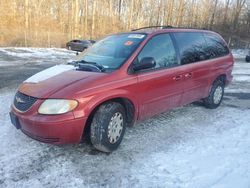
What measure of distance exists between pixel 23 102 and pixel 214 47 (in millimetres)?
4534

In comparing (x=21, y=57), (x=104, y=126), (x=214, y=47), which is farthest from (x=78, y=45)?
(x=104, y=126)

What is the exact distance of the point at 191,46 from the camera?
616 cm

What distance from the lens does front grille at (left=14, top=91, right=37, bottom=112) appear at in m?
4.20

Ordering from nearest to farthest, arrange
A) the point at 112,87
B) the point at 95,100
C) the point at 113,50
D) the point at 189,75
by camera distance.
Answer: the point at 95,100 → the point at 112,87 → the point at 113,50 → the point at 189,75

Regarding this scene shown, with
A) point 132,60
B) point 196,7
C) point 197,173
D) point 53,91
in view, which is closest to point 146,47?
point 132,60

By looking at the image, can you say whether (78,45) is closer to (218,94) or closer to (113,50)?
(218,94)

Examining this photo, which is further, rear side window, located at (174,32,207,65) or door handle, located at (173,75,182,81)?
rear side window, located at (174,32,207,65)

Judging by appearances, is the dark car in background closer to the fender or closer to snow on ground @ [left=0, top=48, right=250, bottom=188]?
snow on ground @ [left=0, top=48, right=250, bottom=188]

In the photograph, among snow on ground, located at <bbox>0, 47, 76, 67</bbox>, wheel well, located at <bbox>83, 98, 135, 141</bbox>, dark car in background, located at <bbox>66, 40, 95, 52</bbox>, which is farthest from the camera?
dark car in background, located at <bbox>66, 40, 95, 52</bbox>

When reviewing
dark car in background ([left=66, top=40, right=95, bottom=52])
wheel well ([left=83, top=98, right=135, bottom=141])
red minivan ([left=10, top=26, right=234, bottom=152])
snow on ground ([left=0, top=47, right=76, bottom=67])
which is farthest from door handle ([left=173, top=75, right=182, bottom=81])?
dark car in background ([left=66, top=40, right=95, bottom=52])

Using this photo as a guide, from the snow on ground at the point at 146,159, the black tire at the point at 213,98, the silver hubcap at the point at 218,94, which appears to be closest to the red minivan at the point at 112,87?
the snow on ground at the point at 146,159

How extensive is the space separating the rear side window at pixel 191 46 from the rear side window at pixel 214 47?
0.22 metres

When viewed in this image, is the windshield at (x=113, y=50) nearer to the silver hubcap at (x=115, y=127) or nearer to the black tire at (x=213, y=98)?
the silver hubcap at (x=115, y=127)

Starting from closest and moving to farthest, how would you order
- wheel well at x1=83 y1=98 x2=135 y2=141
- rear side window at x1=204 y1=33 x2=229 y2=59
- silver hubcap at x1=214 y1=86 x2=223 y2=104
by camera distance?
wheel well at x1=83 y1=98 x2=135 y2=141 → rear side window at x1=204 y1=33 x2=229 y2=59 → silver hubcap at x1=214 y1=86 x2=223 y2=104
